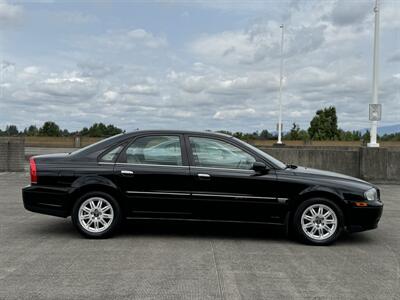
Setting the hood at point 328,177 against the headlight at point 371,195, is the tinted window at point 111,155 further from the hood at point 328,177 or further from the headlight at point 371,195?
the headlight at point 371,195

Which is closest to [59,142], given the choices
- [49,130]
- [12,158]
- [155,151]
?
[49,130]

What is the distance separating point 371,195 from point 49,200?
4414mm

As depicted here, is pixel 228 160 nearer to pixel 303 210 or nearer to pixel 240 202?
pixel 240 202

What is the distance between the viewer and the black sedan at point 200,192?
6945mm

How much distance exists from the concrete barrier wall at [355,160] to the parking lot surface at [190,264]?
7.05m

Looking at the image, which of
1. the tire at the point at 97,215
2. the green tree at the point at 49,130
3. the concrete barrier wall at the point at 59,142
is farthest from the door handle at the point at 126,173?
the green tree at the point at 49,130

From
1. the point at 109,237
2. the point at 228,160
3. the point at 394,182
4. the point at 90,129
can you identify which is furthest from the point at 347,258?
the point at 90,129

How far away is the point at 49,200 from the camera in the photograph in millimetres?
7070

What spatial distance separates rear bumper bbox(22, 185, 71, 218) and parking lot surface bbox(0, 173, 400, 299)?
390 mm

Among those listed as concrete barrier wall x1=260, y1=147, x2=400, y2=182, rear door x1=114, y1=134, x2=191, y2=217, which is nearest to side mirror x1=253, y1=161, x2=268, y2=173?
rear door x1=114, y1=134, x2=191, y2=217

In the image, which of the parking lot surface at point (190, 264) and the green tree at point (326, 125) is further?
the green tree at point (326, 125)

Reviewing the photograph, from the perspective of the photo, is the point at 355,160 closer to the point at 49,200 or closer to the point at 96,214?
the point at 96,214

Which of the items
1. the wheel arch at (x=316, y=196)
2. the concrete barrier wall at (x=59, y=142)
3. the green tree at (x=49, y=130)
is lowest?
the wheel arch at (x=316, y=196)

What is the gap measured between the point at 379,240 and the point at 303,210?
1396mm
